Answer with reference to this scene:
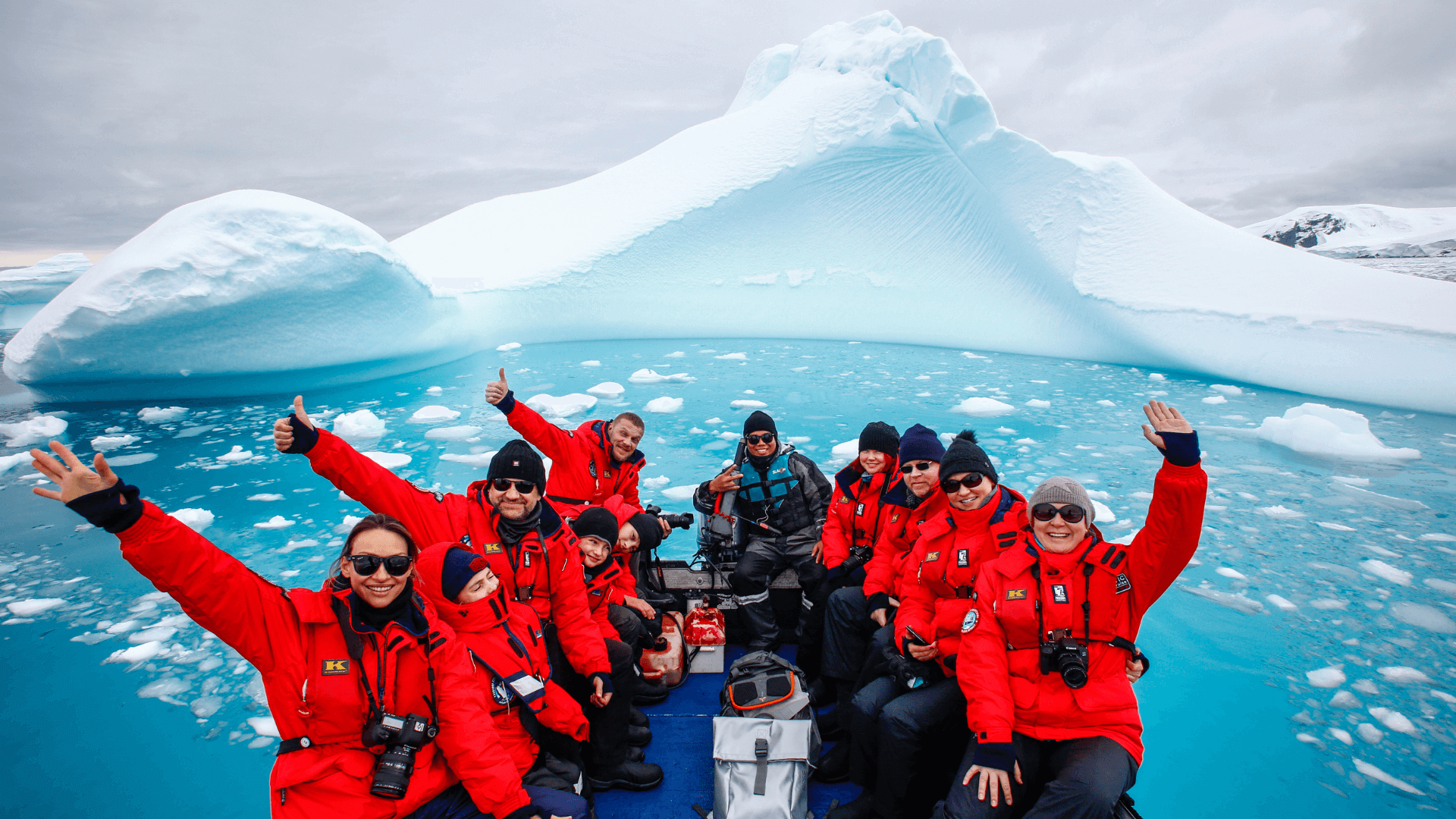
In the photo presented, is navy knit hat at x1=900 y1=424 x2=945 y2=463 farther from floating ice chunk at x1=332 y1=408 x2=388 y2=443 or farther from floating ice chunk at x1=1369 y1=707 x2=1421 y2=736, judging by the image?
floating ice chunk at x1=332 y1=408 x2=388 y2=443

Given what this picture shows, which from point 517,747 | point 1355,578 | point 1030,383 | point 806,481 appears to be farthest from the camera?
point 1030,383

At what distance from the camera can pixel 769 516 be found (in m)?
2.72

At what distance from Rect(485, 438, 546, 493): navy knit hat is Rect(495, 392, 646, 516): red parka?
0.82m

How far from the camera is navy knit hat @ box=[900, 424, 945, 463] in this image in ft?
7.27

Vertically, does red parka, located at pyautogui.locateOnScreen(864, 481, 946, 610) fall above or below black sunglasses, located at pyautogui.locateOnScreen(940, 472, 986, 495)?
below

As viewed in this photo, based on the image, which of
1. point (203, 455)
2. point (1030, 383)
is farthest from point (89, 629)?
point (1030, 383)

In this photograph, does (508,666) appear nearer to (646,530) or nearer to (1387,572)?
(646,530)

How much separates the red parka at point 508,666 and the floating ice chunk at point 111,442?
21.8 feet

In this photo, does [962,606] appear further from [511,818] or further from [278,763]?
[278,763]

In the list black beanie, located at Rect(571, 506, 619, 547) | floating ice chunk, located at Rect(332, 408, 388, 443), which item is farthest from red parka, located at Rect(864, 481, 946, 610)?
floating ice chunk, located at Rect(332, 408, 388, 443)

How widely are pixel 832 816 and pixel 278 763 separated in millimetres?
1349

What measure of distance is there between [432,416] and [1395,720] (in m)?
7.25

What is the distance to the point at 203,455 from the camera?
5.71 m

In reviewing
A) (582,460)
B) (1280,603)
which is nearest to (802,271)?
(1280,603)
